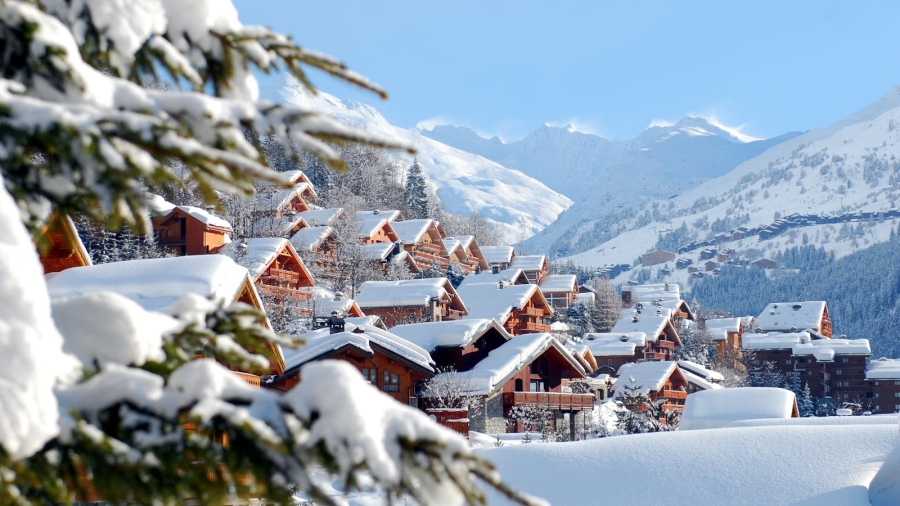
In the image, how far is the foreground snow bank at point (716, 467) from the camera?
1345 cm

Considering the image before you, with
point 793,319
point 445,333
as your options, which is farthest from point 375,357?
point 793,319

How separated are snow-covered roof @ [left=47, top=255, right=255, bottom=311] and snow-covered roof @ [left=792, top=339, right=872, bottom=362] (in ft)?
270

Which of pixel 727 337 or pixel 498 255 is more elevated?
pixel 498 255

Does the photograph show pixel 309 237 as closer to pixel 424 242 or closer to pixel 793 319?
pixel 424 242

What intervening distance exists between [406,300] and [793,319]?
282 ft

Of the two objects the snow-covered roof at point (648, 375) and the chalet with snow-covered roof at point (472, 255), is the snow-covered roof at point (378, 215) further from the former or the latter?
the snow-covered roof at point (648, 375)

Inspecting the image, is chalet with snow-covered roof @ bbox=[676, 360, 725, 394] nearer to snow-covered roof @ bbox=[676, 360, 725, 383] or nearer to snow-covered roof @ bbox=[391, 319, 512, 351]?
snow-covered roof @ bbox=[676, 360, 725, 383]

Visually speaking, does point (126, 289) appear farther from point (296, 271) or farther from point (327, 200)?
point (327, 200)

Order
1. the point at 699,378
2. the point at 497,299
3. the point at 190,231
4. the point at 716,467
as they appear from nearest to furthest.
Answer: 1. the point at 716,467
2. the point at 190,231
3. the point at 497,299
4. the point at 699,378

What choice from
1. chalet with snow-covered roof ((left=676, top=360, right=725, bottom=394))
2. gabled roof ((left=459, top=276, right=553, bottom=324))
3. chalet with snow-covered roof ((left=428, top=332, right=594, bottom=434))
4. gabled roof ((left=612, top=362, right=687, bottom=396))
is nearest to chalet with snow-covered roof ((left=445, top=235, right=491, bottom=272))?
gabled roof ((left=459, top=276, right=553, bottom=324))

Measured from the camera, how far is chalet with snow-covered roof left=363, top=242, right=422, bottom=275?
68250mm

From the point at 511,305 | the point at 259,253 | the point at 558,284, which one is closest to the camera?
the point at 259,253

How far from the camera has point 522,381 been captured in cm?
4472

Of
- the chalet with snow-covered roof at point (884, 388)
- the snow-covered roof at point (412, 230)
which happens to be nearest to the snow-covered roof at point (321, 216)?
the snow-covered roof at point (412, 230)
